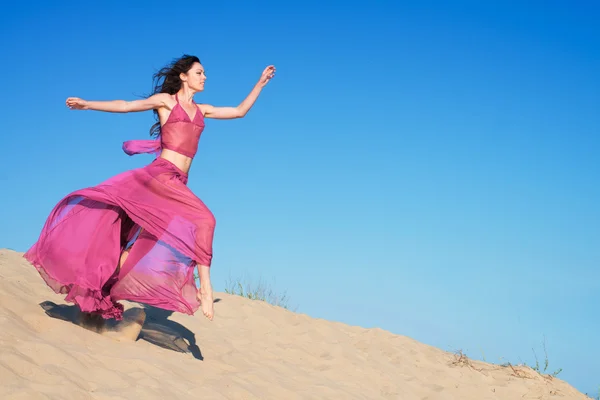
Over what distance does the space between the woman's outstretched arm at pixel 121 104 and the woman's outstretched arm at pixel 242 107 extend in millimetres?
457

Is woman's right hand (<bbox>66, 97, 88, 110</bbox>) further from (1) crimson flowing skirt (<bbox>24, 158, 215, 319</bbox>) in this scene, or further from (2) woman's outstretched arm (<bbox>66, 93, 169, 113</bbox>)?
(1) crimson flowing skirt (<bbox>24, 158, 215, 319</bbox>)

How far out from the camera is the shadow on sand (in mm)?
6406

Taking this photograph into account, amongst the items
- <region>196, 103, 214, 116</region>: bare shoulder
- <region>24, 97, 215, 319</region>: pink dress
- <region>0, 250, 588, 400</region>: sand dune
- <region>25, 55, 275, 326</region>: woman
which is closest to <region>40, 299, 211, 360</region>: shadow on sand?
<region>0, 250, 588, 400</region>: sand dune

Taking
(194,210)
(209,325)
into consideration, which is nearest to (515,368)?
(209,325)

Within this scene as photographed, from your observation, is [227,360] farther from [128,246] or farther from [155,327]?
[128,246]

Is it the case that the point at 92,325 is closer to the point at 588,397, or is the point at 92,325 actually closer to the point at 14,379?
the point at 14,379

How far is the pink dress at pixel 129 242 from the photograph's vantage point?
609 centimetres

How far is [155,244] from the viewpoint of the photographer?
6.31 m

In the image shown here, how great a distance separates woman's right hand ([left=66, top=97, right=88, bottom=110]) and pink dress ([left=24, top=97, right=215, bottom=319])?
0.75 metres

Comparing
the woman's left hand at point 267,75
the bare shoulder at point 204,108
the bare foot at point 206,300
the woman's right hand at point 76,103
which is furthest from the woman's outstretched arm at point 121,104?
the bare foot at point 206,300

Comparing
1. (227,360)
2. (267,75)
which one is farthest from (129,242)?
(267,75)

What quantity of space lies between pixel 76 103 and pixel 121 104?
0.43 metres

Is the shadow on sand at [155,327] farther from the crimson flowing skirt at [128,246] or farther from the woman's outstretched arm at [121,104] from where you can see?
the woman's outstretched arm at [121,104]

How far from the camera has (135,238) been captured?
651cm
